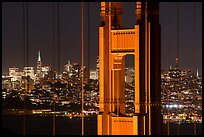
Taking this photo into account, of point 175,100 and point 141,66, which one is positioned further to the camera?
point 175,100

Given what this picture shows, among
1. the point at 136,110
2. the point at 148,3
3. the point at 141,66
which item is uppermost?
the point at 148,3

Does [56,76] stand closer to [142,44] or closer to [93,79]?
[93,79]

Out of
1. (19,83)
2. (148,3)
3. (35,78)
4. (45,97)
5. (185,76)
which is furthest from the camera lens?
(45,97)

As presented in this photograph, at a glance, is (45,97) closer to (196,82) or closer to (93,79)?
(93,79)

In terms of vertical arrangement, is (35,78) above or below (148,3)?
below

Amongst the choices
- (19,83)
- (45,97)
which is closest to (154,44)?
(19,83)

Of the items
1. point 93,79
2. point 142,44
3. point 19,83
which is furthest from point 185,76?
point 19,83

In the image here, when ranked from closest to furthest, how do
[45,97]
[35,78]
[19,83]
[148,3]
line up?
[148,3] < [35,78] < [19,83] < [45,97]
